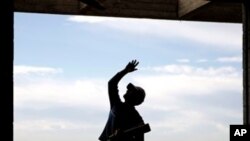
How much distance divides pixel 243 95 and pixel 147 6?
260cm

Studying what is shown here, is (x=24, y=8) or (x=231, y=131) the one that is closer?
(x=231, y=131)

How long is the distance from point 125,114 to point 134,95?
0.22m

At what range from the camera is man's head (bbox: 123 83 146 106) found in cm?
622

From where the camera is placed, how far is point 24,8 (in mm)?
9211

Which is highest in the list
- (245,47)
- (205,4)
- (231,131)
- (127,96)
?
(205,4)

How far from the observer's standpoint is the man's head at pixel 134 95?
245 inches

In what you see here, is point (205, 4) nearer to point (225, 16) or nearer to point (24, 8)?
point (225, 16)
